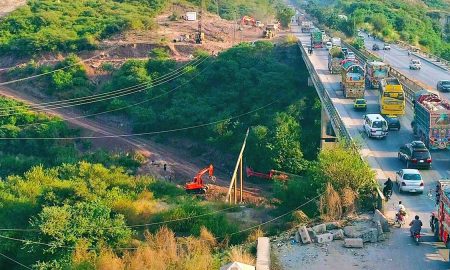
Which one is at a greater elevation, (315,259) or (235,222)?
(315,259)

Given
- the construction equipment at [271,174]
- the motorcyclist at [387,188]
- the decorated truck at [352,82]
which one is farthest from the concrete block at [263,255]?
the decorated truck at [352,82]

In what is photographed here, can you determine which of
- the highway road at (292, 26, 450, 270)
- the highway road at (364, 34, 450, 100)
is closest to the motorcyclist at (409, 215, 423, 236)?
the highway road at (292, 26, 450, 270)

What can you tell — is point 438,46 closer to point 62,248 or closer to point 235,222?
point 235,222

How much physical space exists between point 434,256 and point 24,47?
205 feet

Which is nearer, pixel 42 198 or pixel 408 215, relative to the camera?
pixel 408 215

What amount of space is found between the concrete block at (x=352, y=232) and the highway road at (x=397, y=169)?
3.85 feet

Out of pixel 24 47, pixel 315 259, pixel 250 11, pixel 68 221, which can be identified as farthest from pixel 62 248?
pixel 250 11

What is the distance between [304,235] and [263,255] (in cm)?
304

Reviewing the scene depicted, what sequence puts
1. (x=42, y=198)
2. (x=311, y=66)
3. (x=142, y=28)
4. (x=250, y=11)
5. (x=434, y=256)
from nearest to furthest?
(x=434, y=256) → (x=42, y=198) → (x=311, y=66) → (x=142, y=28) → (x=250, y=11)

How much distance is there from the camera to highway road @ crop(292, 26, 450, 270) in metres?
21.5

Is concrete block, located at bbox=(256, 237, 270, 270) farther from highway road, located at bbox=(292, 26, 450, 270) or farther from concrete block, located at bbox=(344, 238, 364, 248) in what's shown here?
highway road, located at bbox=(292, 26, 450, 270)

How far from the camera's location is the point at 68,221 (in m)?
26.9

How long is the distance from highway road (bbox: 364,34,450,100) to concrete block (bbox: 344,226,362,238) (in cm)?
2649

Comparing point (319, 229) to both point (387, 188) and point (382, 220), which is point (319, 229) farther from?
point (387, 188)
